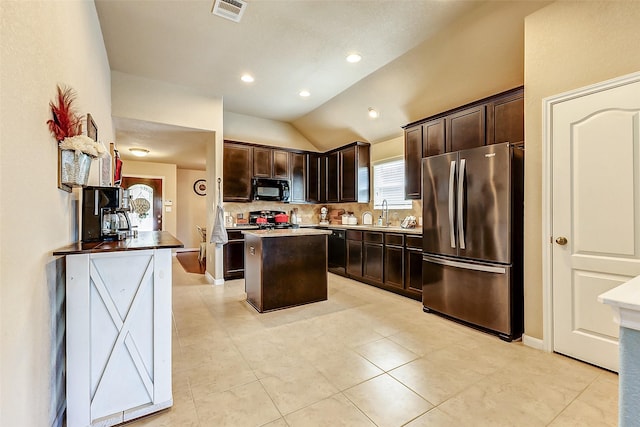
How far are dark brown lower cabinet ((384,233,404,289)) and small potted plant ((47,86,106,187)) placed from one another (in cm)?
343

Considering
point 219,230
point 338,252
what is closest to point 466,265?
point 338,252

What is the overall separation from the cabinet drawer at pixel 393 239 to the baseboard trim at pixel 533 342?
1.72 meters

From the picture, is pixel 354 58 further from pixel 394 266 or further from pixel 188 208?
pixel 188 208

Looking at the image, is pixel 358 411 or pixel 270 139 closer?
pixel 358 411

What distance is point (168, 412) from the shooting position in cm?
171

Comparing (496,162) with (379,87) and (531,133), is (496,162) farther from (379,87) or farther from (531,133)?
(379,87)

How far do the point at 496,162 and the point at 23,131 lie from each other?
3.19 m

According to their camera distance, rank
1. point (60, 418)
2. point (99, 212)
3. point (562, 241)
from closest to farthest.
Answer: point (60, 418), point (99, 212), point (562, 241)

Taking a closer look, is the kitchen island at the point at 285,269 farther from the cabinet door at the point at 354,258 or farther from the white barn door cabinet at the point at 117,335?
the white barn door cabinet at the point at 117,335

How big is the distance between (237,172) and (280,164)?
0.89 metres

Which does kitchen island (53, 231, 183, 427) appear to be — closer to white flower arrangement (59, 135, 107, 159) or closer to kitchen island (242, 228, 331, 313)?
white flower arrangement (59, 135, 107, 159)

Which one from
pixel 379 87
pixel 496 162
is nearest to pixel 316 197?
pixel 379 87

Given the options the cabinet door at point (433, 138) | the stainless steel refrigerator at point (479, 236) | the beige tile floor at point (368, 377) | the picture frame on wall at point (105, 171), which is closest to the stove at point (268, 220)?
the beige tile floor at point (368, 377)

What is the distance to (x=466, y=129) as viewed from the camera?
3.41 metres
